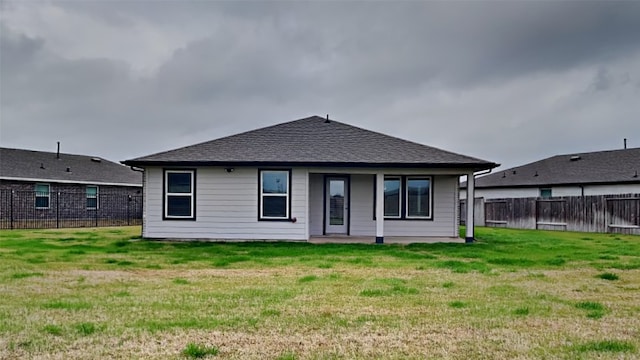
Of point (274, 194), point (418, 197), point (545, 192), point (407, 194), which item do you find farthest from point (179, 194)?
point (545, 192)

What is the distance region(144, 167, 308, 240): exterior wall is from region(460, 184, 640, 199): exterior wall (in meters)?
15.8

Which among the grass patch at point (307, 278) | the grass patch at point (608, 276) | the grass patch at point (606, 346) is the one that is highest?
the grass patch at point (606, 346)

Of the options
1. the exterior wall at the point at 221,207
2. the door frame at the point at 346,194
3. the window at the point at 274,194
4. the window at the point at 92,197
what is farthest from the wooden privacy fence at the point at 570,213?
the window at the point at 92,197

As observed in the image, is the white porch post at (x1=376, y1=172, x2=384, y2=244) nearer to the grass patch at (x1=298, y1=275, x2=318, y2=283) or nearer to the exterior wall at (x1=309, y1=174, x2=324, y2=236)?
the exterior wall at (x1=309, y1=174, x2=324, y2=236)

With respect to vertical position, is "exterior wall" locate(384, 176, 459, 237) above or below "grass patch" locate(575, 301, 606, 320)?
above

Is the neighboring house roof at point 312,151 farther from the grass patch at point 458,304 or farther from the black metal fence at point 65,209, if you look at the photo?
the black metal fence at point 65,209

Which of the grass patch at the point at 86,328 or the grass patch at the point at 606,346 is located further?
the grass patch at the point at 86,328

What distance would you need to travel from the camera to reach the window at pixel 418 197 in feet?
56.3

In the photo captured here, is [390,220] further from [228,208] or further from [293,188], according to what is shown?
[228,208]

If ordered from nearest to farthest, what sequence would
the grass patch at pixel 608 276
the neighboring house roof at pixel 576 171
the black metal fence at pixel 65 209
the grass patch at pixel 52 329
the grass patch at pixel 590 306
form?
1. the grass patch at pixel 52 329
2. the grass patch at pixel 590 306
3. the grass patch at pixel 608 276
4. the black metal fence at pixel 65 209
5. the neighboring house roof at pixel 576 171

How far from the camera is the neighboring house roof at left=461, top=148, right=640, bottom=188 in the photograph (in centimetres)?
2567

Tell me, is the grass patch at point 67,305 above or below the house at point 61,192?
below

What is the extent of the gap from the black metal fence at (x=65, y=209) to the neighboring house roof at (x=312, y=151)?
12381 mm

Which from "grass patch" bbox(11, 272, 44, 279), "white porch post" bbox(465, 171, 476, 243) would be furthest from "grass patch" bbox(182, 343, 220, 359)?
"white porch post" bbox(465, 171, 476, 243)
